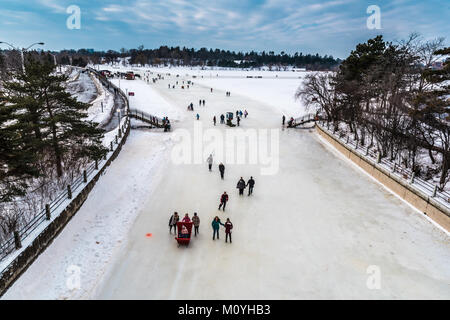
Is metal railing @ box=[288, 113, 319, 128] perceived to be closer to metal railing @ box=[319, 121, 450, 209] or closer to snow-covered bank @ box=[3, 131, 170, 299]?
metal railing @ box=[319, 121, 450, 209]

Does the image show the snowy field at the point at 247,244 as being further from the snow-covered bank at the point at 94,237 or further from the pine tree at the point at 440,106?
the pine tree at the point at 440,106

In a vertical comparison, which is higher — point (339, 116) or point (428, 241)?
point (339, 116)

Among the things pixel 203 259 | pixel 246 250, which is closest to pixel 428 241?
pixel 246 250

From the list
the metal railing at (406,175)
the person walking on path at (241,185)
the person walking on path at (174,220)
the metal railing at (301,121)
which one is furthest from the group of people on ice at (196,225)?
the metal railing at (301,121)

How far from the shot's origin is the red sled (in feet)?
35.9

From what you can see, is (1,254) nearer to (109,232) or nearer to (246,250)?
(109,232)

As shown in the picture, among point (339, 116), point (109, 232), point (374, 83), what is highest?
point (374, 83)

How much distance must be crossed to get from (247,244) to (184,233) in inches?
104
